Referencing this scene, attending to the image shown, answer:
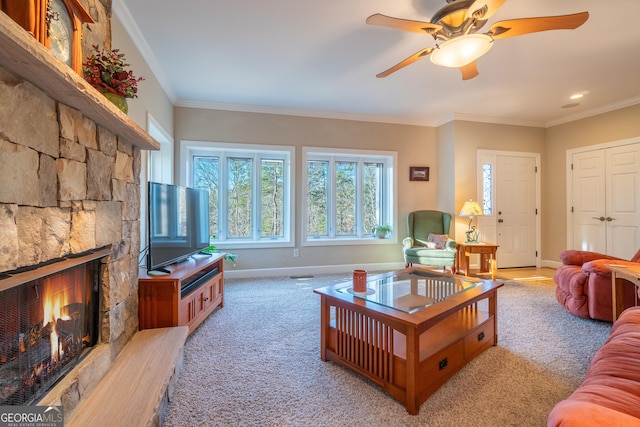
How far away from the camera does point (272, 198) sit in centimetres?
443

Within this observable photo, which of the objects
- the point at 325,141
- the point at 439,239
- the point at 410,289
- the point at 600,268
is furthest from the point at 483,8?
the point at 439,239

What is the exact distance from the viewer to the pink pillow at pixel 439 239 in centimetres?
418

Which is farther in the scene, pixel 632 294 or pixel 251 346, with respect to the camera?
pixel 632 294

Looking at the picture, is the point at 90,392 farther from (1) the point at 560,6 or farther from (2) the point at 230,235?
(1) the point at 560,6

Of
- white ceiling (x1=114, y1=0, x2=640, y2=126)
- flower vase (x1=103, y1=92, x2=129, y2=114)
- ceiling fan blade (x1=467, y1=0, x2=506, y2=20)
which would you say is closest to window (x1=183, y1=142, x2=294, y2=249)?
white ceiling (x1=114, y1=0, x2=640, y2=126)

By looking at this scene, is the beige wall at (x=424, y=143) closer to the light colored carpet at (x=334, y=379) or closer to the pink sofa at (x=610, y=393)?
the light colored carpet at (x=334, y=379)

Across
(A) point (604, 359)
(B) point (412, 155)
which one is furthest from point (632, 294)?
(B) point (412, 155)

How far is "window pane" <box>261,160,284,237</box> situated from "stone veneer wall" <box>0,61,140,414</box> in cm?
261

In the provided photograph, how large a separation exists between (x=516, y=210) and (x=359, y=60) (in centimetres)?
388

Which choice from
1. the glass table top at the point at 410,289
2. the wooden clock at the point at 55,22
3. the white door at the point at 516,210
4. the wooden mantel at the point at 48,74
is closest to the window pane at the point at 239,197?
the glass table top at the point at 410,289

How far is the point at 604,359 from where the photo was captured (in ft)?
4.17

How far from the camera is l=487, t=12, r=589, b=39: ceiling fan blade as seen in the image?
1651 millimetres

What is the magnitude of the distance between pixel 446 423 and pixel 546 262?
4912 mm

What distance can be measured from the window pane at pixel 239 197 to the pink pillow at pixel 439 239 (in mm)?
2774
